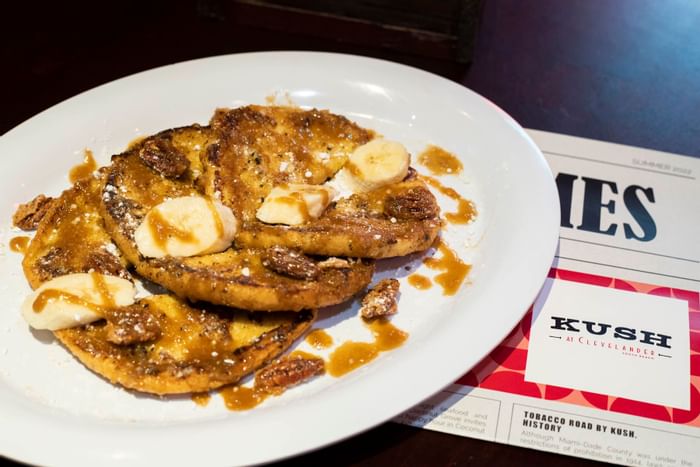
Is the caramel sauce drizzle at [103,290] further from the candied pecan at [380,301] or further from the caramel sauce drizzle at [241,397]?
the candied pecan at [380,301]

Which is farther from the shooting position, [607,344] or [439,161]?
[439,161]

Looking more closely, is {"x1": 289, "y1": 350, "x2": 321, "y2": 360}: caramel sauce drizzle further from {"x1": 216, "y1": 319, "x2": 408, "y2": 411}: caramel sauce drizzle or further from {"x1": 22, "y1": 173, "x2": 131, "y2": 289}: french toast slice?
{"x1": 22, "y1": 173, "x2": 131, "y2": 289}: french toast slice

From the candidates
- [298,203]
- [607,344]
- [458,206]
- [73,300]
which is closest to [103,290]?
[73,300]

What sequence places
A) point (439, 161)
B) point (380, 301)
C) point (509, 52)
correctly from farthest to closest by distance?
point (509, 52) → point (439, 161) → point (380, 301)

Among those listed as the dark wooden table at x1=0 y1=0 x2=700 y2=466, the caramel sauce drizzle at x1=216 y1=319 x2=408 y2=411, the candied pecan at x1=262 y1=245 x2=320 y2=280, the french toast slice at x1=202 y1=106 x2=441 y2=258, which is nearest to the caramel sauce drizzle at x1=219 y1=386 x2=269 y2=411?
the caramel sauce drizzle at x1=216 y1=319 x2=408 y2=411

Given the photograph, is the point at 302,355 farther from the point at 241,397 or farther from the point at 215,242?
the point at 215,242

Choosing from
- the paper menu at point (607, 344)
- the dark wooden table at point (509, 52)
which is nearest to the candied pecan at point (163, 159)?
the dark wooden table at point (509, 52)
